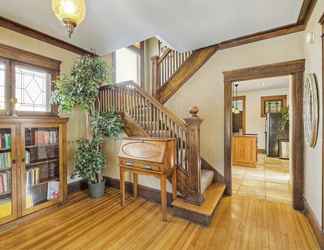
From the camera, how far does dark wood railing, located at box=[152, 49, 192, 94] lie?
387 centimetres

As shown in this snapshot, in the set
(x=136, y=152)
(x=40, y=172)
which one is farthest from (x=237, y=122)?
(x=40, y=172)

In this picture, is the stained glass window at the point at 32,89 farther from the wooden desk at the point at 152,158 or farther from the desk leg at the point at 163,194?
the desk leg at the point at 163,194

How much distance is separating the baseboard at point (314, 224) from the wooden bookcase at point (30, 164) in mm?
3395

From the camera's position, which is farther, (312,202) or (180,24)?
(180,24)

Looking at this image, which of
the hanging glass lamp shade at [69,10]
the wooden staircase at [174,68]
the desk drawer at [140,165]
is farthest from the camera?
the wooden staircase at [174,68]

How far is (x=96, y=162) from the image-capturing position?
3.14 m

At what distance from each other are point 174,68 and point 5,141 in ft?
10.4

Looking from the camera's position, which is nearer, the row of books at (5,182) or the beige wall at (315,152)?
the beige wall at (315,152)

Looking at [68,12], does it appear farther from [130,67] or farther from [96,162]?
[130,67]

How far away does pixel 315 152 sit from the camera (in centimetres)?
213

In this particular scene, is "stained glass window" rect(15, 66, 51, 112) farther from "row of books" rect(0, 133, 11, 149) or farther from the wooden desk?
the wooden desk

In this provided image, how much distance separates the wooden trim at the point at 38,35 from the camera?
2.61 m

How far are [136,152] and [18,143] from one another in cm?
157

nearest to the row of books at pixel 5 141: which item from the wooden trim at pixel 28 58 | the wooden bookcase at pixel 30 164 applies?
the wooden bookcase at pixel 30 164
